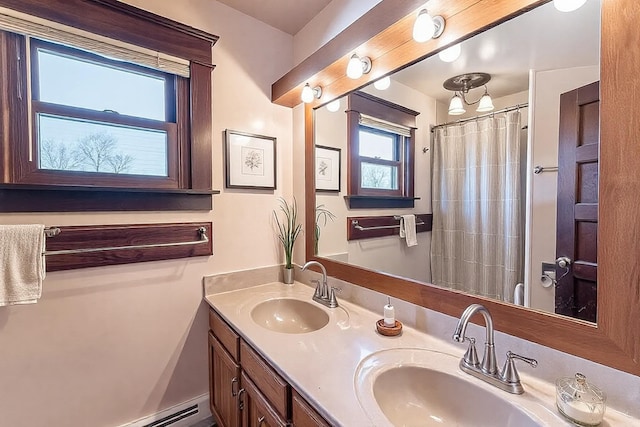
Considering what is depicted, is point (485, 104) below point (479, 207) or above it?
above

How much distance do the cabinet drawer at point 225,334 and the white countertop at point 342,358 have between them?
0.06 meters

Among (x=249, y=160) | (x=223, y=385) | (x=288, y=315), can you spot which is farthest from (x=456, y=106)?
(x=223, y=385)

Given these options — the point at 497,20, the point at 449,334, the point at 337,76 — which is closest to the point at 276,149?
the point at 337,76

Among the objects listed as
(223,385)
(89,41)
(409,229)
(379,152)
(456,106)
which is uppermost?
(89,41)

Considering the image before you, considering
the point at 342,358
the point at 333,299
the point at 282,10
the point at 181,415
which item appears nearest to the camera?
the point at 342,358

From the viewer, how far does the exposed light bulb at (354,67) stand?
1.35 meters

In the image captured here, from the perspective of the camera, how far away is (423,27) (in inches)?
40.9

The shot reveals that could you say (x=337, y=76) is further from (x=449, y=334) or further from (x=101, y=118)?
(x=449, y=334)

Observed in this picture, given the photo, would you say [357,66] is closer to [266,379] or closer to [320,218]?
Result: [320,218]

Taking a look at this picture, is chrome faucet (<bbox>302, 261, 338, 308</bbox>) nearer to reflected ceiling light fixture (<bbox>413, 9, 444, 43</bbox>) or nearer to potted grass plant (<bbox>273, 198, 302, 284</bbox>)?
potted grass plant (<bbox>273, 198, 302, 284</bbox>)

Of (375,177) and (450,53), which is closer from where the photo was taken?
(450,53)

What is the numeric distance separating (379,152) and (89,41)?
144 centimetres

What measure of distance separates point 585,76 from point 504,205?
0.43 m

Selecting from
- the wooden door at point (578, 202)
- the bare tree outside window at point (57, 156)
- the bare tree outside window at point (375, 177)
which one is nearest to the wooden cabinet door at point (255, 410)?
the wooden door at point (578, 202)
